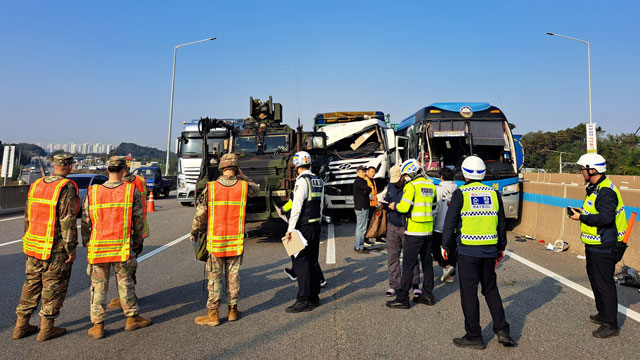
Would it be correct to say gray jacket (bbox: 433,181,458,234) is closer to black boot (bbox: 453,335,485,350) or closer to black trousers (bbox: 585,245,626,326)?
black trousers (bbox: 585,245,626,326)

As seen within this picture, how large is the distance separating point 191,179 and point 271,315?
1173cm

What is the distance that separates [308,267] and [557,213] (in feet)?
22.5

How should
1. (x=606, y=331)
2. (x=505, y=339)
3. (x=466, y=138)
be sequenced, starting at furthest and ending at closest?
(x=466, y=138)
(x=606, y=331)
(x=505, y=339)

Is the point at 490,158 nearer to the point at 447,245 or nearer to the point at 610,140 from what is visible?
the point at 447,245

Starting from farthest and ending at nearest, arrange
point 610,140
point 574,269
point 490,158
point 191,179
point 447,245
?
1. point 610,140
2. point 191,179
3. point 490,158
4. point 574,269
5. point 447,245

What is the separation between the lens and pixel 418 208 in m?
5.30

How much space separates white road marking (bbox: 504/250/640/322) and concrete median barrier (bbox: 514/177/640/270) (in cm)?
135

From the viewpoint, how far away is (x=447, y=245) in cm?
436

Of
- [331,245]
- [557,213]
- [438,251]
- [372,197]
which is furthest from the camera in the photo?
[557,213]

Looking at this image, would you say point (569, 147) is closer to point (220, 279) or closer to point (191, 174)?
point (191, 174)

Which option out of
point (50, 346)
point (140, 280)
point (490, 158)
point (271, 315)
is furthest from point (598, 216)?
point (490, 158)

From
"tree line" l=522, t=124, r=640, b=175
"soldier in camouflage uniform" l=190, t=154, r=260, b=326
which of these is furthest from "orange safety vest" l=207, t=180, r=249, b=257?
"tree line" l=522, t=124, r=640, b=175

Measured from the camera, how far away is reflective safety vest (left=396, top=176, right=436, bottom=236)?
5.29 m

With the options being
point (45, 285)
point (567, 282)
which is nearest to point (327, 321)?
point (45, 285)
